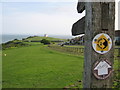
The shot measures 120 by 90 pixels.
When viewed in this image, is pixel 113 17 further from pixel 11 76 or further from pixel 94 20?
pixel 11 76

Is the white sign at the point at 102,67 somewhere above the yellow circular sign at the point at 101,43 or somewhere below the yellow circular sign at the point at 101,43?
below

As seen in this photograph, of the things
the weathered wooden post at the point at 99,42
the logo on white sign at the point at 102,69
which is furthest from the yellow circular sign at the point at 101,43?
the logo on white sign at the point at 102,69

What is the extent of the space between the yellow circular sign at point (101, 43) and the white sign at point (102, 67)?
0.12 metres

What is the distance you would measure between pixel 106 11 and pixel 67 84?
10.4 ft

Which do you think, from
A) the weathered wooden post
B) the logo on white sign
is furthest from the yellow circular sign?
the logo on white sign

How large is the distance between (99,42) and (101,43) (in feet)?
0.08

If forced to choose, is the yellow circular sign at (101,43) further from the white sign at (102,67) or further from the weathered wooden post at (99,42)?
the white sign at (102,67)

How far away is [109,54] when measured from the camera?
60.8 inches

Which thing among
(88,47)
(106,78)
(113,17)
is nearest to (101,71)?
(106,78)

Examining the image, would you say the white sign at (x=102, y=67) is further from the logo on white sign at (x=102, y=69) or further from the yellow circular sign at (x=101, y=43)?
the yellow circular sign at (x=101, y=43)

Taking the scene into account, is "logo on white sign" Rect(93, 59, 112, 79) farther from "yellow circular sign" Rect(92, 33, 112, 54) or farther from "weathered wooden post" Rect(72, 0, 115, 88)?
"yellow circular sign" Rect(92, 33, 112, 54)

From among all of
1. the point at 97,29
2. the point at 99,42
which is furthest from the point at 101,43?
the point at 97,29

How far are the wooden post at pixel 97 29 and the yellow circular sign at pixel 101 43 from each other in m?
0.03

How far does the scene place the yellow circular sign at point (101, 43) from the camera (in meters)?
1.49
